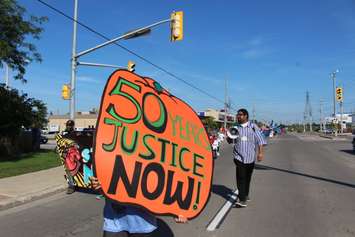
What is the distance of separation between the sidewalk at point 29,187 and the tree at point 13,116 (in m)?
6.96

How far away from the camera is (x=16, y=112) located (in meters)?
20.6

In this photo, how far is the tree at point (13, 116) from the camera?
789 inches

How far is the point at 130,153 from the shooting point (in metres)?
3.27

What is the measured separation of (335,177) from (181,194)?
11.5 metres

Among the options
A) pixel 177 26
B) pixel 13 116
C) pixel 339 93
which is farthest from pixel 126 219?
pixel 339 93

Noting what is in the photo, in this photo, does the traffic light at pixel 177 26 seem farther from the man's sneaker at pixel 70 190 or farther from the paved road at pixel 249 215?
the man's sneaker at pixel 70 190

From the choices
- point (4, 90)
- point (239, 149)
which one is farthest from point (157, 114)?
point (4, 90)

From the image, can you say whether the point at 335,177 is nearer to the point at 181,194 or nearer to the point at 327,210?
the point at 327,210

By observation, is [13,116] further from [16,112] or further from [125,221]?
[125,221]

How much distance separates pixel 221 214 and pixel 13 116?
49.5ft

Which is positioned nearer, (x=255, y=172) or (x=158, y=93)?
(x=158, y=93)

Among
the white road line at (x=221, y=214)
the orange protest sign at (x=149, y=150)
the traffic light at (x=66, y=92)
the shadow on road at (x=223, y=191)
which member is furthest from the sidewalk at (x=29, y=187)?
the orange protest sign at (x=149, y=150)

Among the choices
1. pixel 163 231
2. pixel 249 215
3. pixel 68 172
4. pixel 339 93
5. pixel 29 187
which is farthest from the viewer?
pixel 339 93

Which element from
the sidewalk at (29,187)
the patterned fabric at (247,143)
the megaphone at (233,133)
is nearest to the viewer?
the patterned fabric at (247,143)
